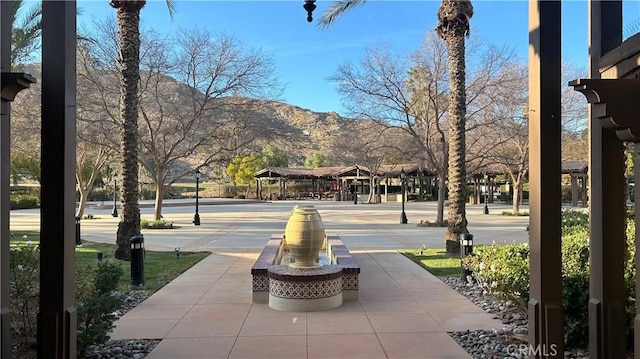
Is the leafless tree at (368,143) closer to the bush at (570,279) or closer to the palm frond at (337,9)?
the palm frond at (337,9)

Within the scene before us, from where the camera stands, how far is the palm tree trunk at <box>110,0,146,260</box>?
11555mm

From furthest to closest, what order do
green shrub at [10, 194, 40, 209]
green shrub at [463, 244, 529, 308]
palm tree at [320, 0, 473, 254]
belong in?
green shrub at [10, 194, 40, 209] < palm tree at [320, 0, 473, 254] < green shrub at [463, 244, 529, 308]

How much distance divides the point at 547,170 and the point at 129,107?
430 inches

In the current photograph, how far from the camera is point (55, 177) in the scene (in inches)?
137

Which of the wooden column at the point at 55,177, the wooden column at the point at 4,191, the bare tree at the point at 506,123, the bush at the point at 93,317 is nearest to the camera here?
the wooden column at the point at 4,191

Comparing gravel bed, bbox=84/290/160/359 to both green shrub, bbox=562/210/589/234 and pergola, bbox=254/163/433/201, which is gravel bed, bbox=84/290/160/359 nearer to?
green shrub, bbox=562/210/589/234

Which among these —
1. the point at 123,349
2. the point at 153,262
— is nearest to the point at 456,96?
the point at 153,262

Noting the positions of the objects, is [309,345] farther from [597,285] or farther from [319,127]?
[319,127]

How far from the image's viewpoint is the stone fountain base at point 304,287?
256 inches

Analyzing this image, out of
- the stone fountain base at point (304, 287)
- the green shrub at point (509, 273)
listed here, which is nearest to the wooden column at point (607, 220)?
the green shrub at point (509, 273)

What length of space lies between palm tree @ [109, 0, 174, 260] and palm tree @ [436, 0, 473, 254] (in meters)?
8.10

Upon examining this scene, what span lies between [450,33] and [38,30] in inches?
471

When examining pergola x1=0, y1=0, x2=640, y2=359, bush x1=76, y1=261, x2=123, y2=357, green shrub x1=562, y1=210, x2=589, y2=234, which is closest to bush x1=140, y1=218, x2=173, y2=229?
bush x1=76, y1=261, x2=123, y2=357

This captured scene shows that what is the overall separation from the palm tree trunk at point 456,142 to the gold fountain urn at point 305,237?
6766mm
